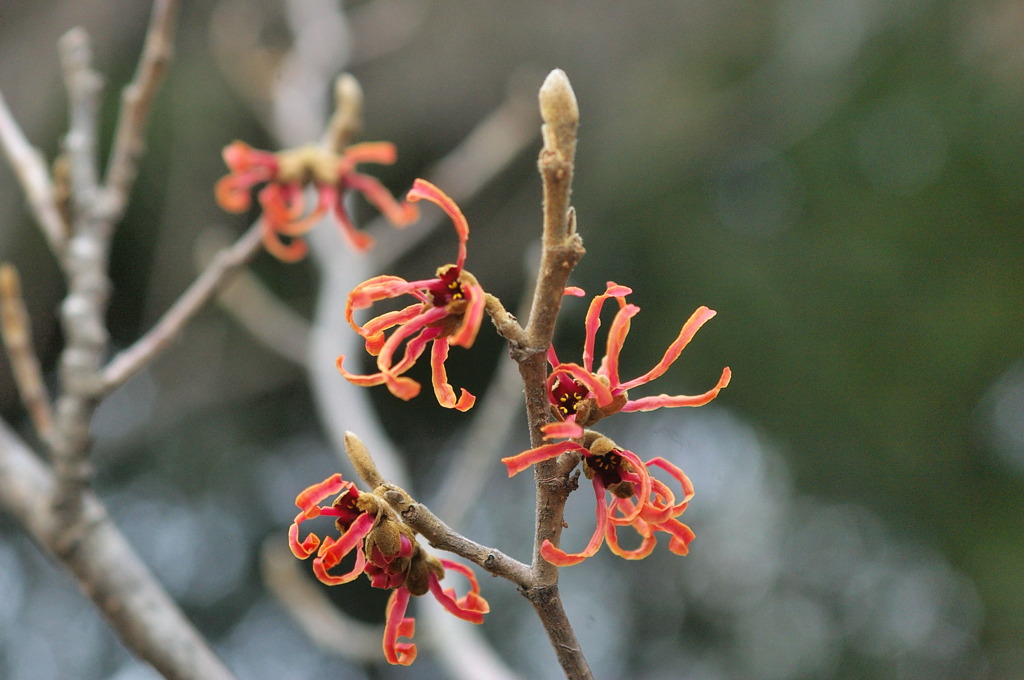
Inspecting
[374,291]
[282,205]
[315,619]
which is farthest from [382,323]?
[315,619]

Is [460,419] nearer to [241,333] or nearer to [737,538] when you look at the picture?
[241,333]

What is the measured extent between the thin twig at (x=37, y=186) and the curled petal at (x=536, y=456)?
73cm

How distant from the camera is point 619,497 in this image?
0.49m

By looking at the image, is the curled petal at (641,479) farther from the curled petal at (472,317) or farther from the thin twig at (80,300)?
the thin twig at (80,300)

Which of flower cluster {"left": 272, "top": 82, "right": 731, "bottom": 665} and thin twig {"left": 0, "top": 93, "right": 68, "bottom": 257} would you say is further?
thin twig {"left": 0, "top": 93, "right": 68, "bottom": 257}

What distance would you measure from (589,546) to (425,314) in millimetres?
143

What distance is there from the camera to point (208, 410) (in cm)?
363

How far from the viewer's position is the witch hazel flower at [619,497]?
42cm

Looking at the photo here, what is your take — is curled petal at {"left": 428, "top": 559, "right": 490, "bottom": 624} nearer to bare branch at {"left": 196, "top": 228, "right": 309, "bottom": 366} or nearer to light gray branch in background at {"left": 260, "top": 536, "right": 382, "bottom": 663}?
light gray branch in background at {"left": 260, "top": 536, "right": 382, "bottom": 663}

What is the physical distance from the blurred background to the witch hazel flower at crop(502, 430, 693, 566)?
2.69 m

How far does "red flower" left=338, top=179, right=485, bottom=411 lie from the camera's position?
0.42 meters

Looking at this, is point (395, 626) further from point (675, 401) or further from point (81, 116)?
point (81, 116)

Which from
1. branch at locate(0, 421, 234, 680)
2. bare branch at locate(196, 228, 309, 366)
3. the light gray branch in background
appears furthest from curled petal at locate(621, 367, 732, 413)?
bare branch at locate(196, 228, 309, 366)

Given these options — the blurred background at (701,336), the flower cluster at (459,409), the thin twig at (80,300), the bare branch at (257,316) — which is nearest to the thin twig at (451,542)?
the flower cluster at (459,409)
